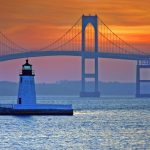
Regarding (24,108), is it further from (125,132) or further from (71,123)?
(125,132)

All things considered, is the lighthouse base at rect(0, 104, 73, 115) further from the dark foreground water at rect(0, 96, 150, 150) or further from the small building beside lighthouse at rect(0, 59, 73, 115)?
the dark foreground water at rect(0, 96, 150, 150)

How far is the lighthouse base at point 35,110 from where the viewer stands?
121 feet

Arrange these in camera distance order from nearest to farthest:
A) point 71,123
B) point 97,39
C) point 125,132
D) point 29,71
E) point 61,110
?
1. point 125,132
2. point 71,123
3. point 29,71
4. point 61,110
5. point 97,39

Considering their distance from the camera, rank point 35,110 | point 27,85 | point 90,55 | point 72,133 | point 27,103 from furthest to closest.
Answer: point 90,55
point 35,110
point 27,103
point 27,85
point 72,133

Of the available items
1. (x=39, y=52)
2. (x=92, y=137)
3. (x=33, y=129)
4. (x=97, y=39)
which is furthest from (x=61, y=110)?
(x=97, y=39)

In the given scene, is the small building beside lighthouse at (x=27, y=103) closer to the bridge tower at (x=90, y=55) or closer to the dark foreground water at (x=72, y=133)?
the dark foreground water at (x=72, y=133)

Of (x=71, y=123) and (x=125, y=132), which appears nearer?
Answer: (x=125, y=132)

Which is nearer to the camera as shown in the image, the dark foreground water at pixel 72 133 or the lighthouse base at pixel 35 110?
the dark foreground water at pixel 72 133

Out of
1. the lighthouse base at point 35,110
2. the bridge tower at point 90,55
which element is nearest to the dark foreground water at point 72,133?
the lighthouse base at point 35,110

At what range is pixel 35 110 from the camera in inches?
1471

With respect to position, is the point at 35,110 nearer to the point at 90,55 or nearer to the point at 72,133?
the point at 72,133

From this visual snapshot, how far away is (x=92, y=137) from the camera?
2759cm

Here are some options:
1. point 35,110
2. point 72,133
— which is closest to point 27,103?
point 35,110

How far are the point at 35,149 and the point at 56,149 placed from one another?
20.0 inches
